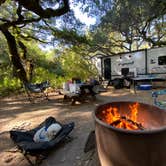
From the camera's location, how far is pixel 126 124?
2.53 metres

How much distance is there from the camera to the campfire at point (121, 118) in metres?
2.51

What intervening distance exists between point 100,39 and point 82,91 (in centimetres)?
1022

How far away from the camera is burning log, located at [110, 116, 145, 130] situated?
2486 mm

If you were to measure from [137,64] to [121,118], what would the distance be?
994 cm

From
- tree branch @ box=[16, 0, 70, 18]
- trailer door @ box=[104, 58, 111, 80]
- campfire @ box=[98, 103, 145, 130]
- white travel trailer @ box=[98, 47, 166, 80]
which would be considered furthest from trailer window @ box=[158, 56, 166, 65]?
campfire @ box=[98, 103, 145, 130]

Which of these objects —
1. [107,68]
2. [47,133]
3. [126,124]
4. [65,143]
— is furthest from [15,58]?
[126,124]

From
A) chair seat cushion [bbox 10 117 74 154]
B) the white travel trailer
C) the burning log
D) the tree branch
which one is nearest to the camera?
the burning log

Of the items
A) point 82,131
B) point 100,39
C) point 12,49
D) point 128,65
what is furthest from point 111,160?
point 100,39

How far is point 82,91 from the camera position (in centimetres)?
681

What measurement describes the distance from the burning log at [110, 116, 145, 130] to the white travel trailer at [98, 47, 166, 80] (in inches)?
355

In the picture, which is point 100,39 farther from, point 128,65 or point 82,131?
point 82,131

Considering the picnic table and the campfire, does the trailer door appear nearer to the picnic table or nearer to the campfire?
the picnic table

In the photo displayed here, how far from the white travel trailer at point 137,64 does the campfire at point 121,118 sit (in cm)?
879

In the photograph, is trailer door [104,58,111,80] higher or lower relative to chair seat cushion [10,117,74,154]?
higher
